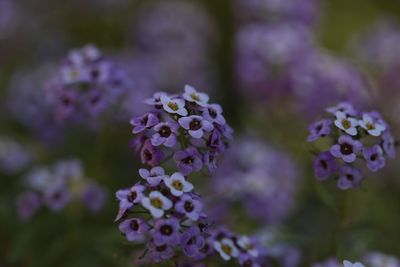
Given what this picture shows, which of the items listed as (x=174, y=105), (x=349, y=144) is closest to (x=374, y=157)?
(x=349, y=144)

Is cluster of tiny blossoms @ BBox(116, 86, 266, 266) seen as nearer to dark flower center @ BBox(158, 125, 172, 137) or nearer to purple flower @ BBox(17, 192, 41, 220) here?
dark flower center @ BBox(158, 125, 172, 137)

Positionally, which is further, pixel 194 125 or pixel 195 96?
pixel 195 96

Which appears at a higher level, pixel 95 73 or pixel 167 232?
pixel 95 73

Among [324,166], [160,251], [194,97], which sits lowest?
[160,251]

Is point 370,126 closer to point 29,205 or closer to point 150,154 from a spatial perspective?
point 150,154

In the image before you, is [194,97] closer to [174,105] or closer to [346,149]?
[174,105]

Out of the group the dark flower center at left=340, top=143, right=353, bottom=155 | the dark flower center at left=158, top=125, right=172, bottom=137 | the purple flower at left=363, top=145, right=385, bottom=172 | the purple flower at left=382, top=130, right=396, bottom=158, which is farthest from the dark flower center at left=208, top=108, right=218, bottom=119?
the purple flower at left=382, top=130, right=396, bottom=158

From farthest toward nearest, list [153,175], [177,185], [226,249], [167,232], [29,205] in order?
[29,205] → [226,249] → [153,175] → [177,185] → [167,232]

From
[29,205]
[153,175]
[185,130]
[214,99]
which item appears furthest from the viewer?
[214,99]

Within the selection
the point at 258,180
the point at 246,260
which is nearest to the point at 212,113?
the point at 246,260
